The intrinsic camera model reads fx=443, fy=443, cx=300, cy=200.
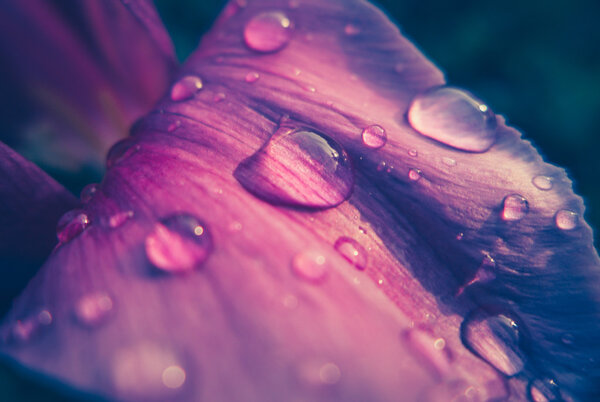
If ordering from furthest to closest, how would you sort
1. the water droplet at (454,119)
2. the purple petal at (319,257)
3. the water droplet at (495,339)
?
the water droplet at (454,119) → the water droplet at (495,339) → the purple petal at (319,257)

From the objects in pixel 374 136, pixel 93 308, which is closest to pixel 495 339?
pixel 374 136

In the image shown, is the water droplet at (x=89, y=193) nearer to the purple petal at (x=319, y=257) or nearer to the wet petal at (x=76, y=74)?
the purple petal at (x=319, y=257)

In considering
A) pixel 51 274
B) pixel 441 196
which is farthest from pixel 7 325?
pixel 441 196

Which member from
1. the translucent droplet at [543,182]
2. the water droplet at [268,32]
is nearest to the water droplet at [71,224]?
the water droplet at [268,32]

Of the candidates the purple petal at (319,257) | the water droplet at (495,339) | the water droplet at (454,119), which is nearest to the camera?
the purple petal at (319,257)

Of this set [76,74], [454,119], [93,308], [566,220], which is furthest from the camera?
[76,74]

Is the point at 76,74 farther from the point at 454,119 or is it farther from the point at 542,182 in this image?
the point at 542,182
